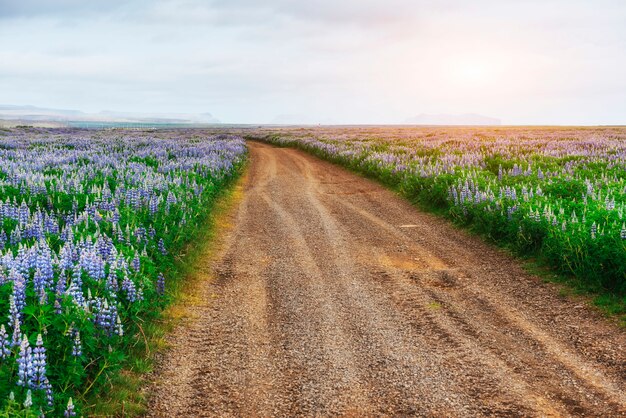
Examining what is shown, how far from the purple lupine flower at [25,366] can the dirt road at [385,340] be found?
1.26m

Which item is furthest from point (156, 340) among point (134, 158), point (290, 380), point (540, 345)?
point (134, 158)

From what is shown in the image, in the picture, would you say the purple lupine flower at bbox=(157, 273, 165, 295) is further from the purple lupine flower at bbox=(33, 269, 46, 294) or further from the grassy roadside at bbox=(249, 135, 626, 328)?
the grassy roadside at bbox=(249, 135, 626, 328)

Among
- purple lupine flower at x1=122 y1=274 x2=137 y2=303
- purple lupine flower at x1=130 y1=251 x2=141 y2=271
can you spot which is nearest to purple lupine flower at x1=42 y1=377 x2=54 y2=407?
purple lupine flower at x1=122 y1=274 x2=137 y2=303

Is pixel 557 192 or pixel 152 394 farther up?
pixel 557 192

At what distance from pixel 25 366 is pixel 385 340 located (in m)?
3.92

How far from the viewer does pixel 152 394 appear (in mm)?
5145

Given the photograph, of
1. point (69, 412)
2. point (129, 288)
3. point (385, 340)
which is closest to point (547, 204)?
point (385, 340)

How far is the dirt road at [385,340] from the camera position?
501 cm

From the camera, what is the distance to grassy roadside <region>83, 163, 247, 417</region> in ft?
15.8

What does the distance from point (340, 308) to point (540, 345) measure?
2674mm

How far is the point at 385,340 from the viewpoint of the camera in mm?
6375

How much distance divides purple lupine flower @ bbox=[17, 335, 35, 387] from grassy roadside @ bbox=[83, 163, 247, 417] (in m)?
0.67

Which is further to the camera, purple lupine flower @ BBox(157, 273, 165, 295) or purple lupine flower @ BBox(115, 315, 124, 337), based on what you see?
purple lupine flower @ BBox(157, 273, 165, 295)

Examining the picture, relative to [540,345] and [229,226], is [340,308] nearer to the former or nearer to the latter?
[540,345]
